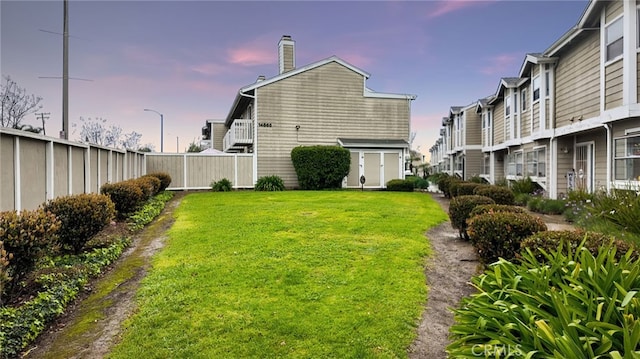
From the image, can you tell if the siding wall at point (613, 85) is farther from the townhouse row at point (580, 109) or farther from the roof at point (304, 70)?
the roof at point (304, 70)

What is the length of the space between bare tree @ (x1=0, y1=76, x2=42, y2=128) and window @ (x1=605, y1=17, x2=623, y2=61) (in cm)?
2395

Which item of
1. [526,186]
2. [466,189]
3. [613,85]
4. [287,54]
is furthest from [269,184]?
[613,85]

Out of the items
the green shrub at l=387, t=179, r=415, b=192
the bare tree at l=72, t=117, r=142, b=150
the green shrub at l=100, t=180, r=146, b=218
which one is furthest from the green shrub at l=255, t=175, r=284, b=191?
the bare tree at l=72, t=117, r=142, b=150

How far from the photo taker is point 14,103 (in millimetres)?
18578

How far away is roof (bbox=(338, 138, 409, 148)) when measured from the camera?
2240 centimetres

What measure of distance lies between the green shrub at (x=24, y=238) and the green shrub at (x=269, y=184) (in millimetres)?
15917

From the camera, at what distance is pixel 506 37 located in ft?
56.7

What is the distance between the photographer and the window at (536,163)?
649 inches

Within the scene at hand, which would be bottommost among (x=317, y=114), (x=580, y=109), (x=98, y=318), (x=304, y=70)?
(x=98, y=318)

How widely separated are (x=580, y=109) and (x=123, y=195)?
1484 centimetres

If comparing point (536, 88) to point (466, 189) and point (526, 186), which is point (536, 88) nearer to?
point (526, 186)

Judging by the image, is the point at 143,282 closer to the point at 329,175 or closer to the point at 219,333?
the point at 219,333

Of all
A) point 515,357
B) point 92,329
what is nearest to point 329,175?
point 92,329

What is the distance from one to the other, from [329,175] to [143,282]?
53.0 feet
